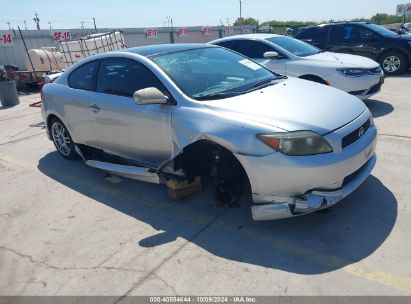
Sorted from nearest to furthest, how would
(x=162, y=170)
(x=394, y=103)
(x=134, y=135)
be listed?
(x=162, y=170), (x=134, y=135), (x=394, y=103)

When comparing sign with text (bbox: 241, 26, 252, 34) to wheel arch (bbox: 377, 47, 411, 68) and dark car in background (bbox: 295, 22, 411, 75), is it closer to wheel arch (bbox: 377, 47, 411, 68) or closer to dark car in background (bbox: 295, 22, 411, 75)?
dark car in background (bbox: 295, 22, 411, 75)

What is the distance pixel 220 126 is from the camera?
3338 millimetres

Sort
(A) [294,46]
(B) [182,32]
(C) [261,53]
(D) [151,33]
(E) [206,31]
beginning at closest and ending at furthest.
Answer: (C) [261,53], (A) [294,46], (D) [151,33], (B) [182,32], (E) [206,31]

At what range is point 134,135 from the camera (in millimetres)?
4188

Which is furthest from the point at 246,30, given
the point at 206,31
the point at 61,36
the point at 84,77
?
the point at 84,77

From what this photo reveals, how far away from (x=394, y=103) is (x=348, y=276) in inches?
236

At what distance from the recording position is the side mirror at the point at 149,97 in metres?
3.61

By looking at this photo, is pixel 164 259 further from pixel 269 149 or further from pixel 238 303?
pixel 269 149

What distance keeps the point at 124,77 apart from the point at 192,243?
82.9 inches

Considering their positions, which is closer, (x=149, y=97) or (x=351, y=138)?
(x=351, y=138)

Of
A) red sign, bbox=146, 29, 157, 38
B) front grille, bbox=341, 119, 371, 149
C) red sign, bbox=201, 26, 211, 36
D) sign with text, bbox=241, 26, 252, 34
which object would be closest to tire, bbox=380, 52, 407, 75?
front grille, bbox=341, 119, 371, 149

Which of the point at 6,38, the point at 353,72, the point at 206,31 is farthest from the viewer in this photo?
the point at 206,31

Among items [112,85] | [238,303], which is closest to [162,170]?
[112,85]

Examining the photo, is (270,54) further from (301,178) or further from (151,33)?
(151,33)
